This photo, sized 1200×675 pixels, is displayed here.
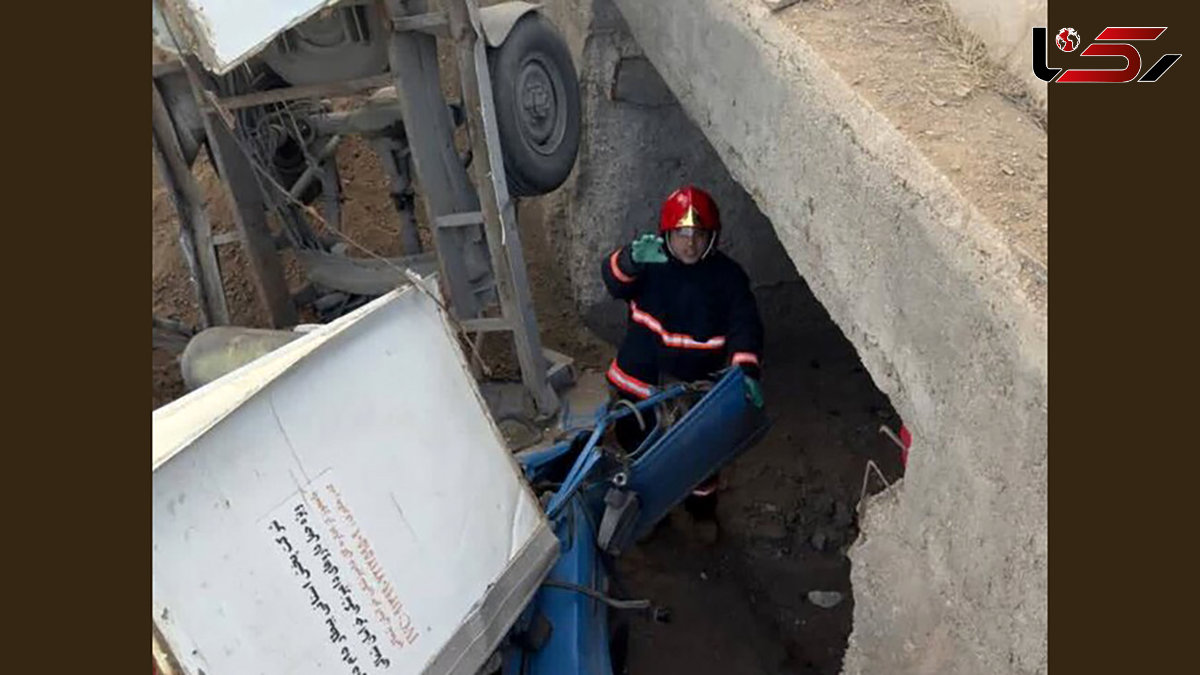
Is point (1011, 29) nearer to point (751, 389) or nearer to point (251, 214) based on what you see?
point (751, 389)

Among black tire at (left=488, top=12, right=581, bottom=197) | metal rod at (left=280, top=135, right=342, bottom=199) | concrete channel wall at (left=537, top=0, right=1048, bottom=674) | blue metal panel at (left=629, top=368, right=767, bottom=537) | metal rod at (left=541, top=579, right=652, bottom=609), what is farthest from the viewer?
metal rod at (left=280, top=135, right=342, bottom=199)

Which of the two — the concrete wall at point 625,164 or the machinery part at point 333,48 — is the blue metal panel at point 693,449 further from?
the machinery part at point 333,48

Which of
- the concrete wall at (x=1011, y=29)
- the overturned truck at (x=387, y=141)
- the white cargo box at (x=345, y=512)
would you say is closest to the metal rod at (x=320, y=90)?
the overturned truck at (x=387, y=141)

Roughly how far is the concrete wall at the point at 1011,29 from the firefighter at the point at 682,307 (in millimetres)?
1450

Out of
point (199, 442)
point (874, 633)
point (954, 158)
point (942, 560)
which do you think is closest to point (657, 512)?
point (874, 633)

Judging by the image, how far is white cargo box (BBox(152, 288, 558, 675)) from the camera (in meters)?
2.43

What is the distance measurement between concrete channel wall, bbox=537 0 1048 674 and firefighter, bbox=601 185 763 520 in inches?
19.5

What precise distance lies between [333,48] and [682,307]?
1783mm

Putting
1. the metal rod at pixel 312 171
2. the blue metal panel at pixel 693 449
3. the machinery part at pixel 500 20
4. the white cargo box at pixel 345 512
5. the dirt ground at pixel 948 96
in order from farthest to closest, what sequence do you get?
the metal rod at pixel 312 171 → the machinery part at pixel 500 20 → the blue metal panel at pixel 693 449 → the dirt ground at pixel 948 96 → the white cargo box at pixel 345 512

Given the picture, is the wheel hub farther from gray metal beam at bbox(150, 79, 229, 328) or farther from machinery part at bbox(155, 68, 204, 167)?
gray metal beam at bbox(150, 79, 229, 328)

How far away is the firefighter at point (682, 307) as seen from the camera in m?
4.82

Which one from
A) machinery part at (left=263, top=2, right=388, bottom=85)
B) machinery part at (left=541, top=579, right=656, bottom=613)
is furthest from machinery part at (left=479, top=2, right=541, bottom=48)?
machinery part at (left=541, top=579, right=656, bottom=613)

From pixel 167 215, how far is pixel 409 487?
5.35 m

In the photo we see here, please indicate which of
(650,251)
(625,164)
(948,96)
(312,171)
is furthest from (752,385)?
(312,171)
